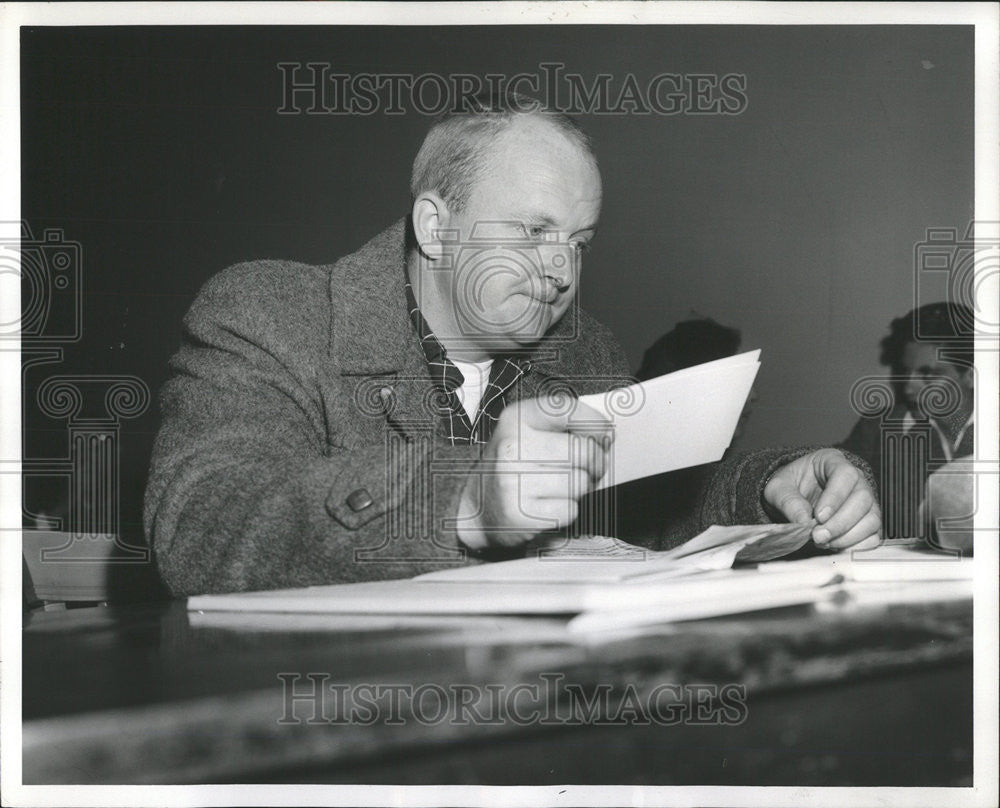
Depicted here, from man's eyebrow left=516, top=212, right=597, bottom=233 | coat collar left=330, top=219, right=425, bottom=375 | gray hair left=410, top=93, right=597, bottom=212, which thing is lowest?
coat collar left=330, top=219, right=425, bottom=375

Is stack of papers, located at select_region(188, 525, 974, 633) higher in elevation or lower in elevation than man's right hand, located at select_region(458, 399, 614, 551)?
lower

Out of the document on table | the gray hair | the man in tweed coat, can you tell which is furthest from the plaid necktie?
the document on table

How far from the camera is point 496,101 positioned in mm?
1535

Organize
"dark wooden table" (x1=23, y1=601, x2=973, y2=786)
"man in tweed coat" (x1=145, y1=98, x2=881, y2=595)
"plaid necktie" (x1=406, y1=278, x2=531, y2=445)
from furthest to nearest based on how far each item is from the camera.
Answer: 1. "plaid necktie" (x1=406, y1=278, x2=531, y2=445)
2. "man in tweed coat" (x1=145, y1=98, x2=881, y2=595)
3. "dark wooden table" (x1=23, y1=601, x2=973, y2=786)

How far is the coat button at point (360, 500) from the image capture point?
4.21 ft

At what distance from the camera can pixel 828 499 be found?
1434 millimetres

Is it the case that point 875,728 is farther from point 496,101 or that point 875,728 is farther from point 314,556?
point 496,101

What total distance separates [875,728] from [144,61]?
4.56ft

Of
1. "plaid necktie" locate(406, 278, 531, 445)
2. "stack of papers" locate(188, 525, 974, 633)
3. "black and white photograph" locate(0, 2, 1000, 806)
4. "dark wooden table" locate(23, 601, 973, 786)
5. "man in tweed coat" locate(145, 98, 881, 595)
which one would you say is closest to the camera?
"dark wooden table" locate(23, 601, 973, 786)

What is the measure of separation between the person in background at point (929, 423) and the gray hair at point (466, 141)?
58 centimetres
